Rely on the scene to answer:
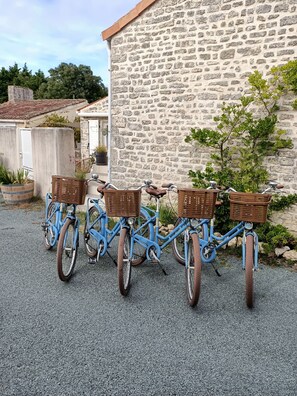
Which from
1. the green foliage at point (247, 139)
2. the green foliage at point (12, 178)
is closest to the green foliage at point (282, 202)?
the green foliage at point (247, 139)

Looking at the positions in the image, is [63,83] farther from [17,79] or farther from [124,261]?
[124,261]

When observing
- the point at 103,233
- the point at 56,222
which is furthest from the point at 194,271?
the point at 56,222

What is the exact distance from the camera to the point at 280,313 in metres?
3.38

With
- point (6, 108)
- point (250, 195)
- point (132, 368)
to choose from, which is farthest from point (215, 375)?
point (6, 108)

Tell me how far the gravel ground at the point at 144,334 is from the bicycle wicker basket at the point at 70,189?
0.99 meters

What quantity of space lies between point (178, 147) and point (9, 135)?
603 centimetres

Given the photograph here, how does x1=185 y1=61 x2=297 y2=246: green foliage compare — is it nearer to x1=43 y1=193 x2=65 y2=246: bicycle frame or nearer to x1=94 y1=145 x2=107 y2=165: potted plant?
x1=43 y1=193 x2=65 y2=246: bicycle frame

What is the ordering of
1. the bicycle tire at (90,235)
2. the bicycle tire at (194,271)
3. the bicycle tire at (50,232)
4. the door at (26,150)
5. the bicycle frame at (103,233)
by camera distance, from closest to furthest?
the bicycle tire at (194,271), the bicycle frame at (103,233), the bicycle tire at (90,235), the bicycle tire at (50,232), the door at (26,150)

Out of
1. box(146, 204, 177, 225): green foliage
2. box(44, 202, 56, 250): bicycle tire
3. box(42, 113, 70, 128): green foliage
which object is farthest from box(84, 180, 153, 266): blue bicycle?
box(42, 113, 70, 128): green foliage

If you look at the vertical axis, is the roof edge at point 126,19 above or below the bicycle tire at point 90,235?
above

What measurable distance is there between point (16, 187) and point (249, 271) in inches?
252

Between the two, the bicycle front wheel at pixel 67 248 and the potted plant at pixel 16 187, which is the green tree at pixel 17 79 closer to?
the potted plant at pixel 16 187

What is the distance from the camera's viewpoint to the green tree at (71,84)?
31.1m

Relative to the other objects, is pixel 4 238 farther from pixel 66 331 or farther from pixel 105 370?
pixel 105 370
